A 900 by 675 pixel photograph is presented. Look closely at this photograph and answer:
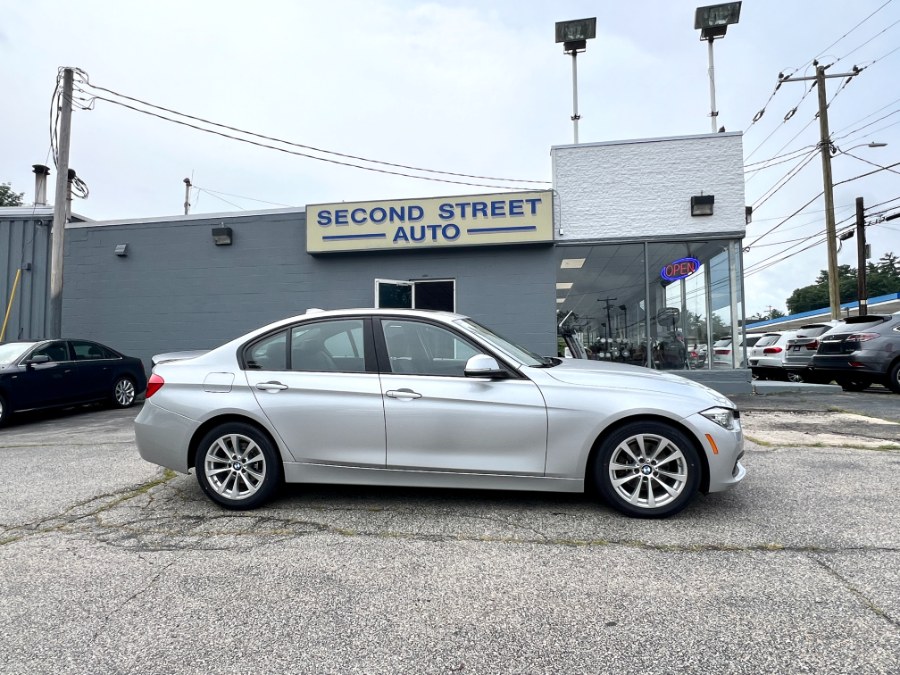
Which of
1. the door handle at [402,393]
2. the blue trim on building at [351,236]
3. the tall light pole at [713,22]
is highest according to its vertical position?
the tall light pole at [713,22]

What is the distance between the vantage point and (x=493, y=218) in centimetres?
1065

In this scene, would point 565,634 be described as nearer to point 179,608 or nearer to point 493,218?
point 179,608

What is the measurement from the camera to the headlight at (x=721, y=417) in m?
3.49

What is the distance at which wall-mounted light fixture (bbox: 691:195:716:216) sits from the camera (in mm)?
10531

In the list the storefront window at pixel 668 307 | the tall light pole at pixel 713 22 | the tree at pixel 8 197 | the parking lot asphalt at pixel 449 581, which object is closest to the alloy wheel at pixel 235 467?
the parking lot asphalt at pixel 449 581

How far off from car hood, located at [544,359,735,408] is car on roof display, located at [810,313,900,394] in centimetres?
897

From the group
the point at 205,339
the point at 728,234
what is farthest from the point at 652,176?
the point at 205,339

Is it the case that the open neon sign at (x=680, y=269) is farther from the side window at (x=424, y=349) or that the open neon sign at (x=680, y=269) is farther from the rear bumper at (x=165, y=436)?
the rear bumper at (x=165, y=436)

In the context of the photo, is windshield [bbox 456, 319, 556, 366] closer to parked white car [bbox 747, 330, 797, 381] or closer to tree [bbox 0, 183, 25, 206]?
parked white car [bbox 747, 330, 797, 381]

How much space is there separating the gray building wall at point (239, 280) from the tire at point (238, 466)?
24.3ft

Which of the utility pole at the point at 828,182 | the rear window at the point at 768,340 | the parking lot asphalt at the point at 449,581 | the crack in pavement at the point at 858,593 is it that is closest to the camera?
the parking lot asphalt at the point at 449,581

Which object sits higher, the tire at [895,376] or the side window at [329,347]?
the side window at [329,347]

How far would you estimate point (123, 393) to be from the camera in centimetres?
1024

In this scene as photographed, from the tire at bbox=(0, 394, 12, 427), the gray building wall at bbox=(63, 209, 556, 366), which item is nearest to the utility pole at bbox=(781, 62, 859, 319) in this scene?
the gray building wall at bbox=(63, 209, 556, 366)
